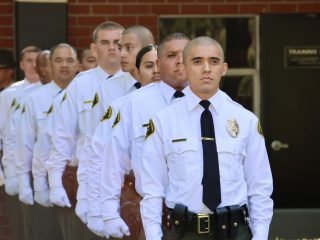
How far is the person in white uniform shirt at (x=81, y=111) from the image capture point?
27.6 feet

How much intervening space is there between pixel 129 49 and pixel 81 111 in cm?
115

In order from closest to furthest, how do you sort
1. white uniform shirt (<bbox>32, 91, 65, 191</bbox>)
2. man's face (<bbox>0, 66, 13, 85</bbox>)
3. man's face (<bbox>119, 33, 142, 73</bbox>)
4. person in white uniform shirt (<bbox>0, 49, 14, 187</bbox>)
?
man's face (<bbox>119, 33, 142, 73</bbox>) → white uniform shirt (<bbox>32, 91, 65, 191</bbox>) → person in white uniform shirt (<bbox>0, 49, 14, 187</bbox>) → man's face (<bbox>0, 66, 13, 85</bbox>)

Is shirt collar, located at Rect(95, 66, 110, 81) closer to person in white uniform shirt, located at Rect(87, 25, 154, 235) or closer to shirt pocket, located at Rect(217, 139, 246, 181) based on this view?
person in white uniform shirt, located at Rect(87, 25, 154, 235)

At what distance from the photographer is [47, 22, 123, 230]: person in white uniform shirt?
842cm

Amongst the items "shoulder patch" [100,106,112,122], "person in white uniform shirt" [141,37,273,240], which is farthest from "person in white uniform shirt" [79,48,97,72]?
"person in white uniform shirt" [141,37,273,240]

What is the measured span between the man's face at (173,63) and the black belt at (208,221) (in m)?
1.08

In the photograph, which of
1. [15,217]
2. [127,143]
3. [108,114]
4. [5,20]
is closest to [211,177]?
[127,143]

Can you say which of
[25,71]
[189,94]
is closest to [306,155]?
[25,71]

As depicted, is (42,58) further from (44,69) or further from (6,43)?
(6,43)

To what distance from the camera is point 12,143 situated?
1125 centimetres

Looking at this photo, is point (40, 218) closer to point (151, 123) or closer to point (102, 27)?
point (102, 27)

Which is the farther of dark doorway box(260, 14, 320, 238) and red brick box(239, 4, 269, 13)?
dark doorway box(260, 14, 320, 238)

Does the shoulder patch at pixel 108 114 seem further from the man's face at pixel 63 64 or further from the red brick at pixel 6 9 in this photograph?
the red brick at pixel 6 9

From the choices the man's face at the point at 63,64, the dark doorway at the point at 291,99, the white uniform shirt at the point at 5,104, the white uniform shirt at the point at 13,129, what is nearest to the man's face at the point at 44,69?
the white uniform shirt at the point at 13,129
